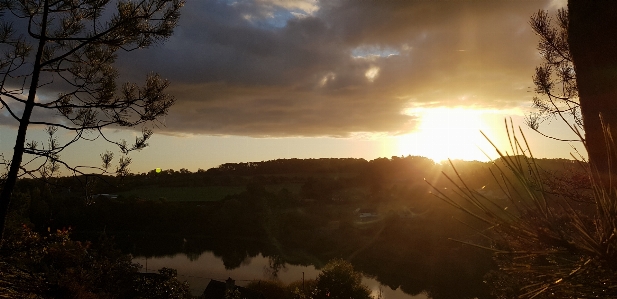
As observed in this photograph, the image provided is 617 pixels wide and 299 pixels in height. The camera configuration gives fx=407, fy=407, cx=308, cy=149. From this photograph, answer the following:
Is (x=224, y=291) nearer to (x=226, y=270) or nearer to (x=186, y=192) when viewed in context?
(x=226, y=270)

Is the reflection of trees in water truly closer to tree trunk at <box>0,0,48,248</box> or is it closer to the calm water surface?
the calm water surface

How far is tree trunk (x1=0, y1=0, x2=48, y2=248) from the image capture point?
404cm

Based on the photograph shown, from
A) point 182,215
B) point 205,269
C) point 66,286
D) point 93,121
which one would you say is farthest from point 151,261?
point 93,121

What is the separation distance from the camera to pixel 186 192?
4956cm

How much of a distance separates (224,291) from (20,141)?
15221 mm

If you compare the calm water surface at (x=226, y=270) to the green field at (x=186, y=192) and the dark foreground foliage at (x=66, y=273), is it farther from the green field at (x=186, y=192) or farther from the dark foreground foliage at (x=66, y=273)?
the green field at (x=186, y=192)

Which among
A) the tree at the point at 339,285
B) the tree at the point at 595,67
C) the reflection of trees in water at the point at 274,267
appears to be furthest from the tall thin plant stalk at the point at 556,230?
the reflection of trees in water at the point at 274,267

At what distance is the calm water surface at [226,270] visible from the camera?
81.1 feet

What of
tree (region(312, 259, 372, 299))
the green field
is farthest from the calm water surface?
the green field

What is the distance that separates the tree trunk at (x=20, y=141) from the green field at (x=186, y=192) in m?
43.7

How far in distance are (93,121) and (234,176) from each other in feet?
160

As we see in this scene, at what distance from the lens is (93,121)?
4.46 meters

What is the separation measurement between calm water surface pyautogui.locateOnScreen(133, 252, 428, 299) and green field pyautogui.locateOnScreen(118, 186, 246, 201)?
489 inches

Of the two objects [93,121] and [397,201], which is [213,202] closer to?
[397,201]
